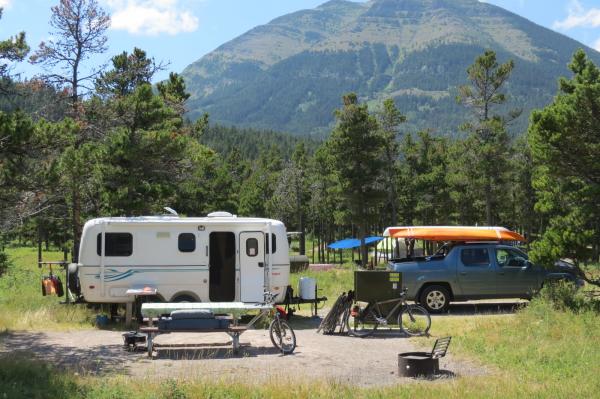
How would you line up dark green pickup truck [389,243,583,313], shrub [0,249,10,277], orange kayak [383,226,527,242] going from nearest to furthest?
1. shrub [0,249,10,277]
2. dark green pickup truck [389,243,583,313]
3. orange kayak [383,226,527,242]

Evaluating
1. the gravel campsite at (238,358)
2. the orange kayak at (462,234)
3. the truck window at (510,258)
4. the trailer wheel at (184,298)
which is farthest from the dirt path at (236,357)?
the orange kayak at (462,234)

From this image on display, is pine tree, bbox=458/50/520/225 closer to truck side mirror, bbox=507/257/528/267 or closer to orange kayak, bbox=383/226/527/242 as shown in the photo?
orange kayak, bbox=383/226/527/242

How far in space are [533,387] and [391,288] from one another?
17.8 ft

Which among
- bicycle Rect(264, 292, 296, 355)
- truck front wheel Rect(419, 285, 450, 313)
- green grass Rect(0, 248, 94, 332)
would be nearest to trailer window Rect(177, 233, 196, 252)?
green grass Rect(0, 248, 94, 332)

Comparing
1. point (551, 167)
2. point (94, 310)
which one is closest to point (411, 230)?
point (551, 167)

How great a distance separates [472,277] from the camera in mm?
17062

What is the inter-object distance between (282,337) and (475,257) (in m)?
7.29

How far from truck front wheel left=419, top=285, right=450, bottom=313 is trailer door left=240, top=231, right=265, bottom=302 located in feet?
14.7

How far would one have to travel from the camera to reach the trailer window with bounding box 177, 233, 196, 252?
49.9 feet

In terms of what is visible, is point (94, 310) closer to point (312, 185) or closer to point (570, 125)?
point (570, 125)

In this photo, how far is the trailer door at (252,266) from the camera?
15273mm

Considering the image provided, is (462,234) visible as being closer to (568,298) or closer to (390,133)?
(568,298)

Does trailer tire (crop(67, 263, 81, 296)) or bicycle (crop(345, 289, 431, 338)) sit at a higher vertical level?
trailer tire (crop(67, 263, 81, 296))

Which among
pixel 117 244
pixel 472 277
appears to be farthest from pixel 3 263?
pixel 472 277
